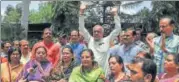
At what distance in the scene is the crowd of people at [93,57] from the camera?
4.87 metres

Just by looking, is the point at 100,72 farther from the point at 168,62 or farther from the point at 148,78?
the point at 148,78

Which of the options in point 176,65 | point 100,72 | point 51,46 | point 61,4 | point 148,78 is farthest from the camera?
point 61,4

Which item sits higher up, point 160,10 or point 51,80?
point 160,10

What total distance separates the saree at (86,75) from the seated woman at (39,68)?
40cm

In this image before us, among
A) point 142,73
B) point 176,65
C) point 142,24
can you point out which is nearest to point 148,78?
point 142,73

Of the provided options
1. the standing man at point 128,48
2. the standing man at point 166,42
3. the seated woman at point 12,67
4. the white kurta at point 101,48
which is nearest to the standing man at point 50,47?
the seated woman at point 12,67

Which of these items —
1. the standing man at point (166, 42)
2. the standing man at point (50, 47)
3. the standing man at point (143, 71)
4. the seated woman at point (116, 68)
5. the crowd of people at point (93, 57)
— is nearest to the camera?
the standing man at point (143, 71)

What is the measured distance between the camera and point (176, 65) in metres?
4.33

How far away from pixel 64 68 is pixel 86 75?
1.13 feet

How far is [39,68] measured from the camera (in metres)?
5.32

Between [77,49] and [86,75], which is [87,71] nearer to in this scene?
[86,75]

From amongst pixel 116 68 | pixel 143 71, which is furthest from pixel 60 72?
pixel 143 71

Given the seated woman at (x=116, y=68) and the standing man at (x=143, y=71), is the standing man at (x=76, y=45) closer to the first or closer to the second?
the seated woman at (x=116, y=68)

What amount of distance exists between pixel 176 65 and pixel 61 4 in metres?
5.73
